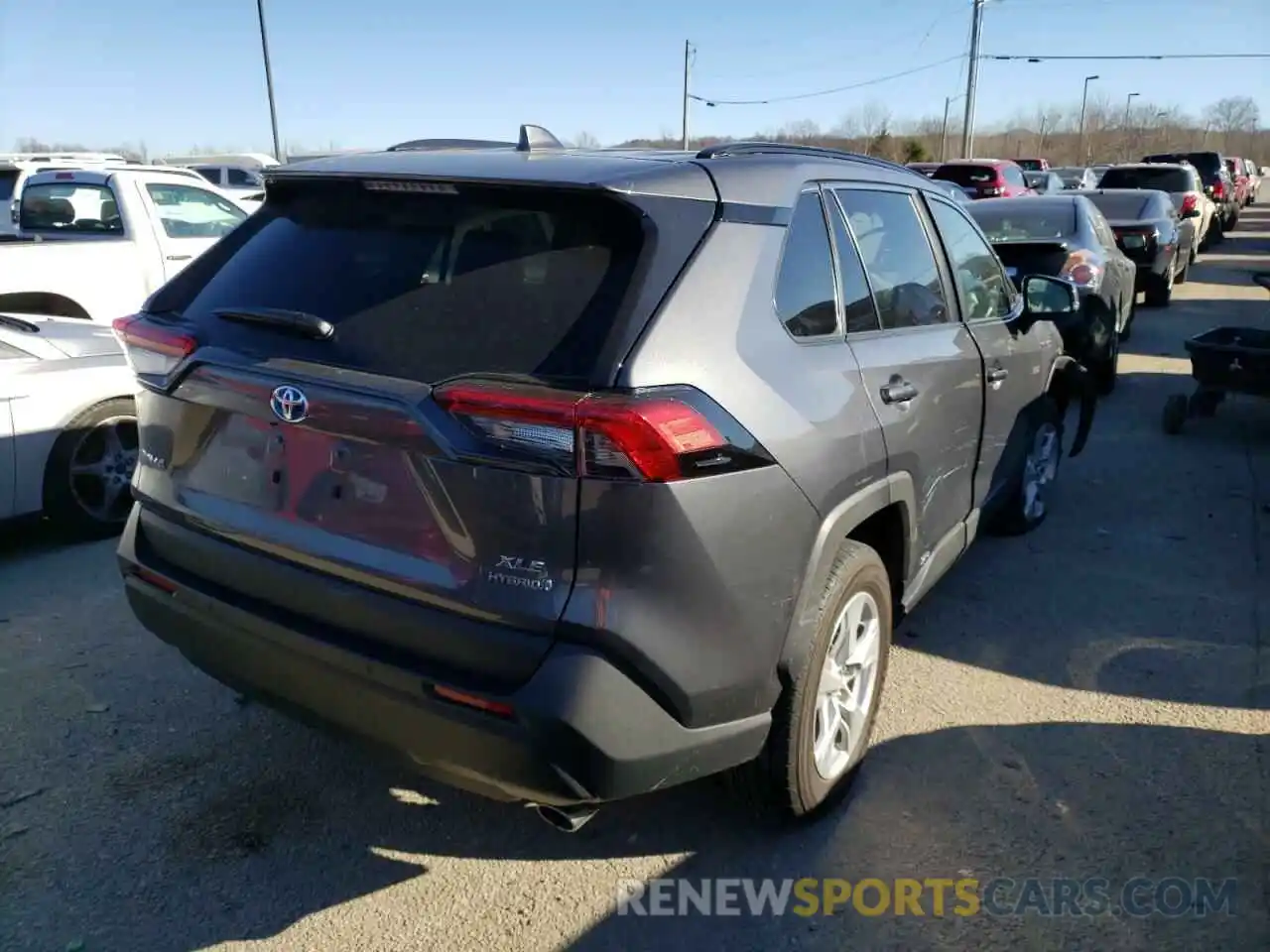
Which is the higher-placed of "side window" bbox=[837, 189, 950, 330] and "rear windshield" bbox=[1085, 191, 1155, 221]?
"side window" bbox=[837, 189, 950, 330]

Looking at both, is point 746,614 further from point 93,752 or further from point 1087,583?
point 1087,583

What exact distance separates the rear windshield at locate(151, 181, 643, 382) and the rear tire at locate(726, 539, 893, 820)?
1.05m

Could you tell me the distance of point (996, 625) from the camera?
14.4 ft

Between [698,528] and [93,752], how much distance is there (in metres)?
2.33

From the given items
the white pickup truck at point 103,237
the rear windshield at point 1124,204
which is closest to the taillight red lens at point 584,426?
the white pickup truck at point 103,237

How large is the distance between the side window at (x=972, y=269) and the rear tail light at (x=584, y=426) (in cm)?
219

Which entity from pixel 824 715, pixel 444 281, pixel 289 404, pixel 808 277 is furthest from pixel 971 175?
pixel 289 404

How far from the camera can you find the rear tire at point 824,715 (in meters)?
2.67

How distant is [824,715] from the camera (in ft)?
9.66

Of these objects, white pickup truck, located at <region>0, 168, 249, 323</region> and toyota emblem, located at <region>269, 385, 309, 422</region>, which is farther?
white pickup truck, located at <region>0, 168, 249, 323</region>

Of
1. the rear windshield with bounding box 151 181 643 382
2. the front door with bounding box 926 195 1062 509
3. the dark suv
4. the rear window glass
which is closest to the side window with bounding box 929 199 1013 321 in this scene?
the front door with bounding box 926 195 1062 509

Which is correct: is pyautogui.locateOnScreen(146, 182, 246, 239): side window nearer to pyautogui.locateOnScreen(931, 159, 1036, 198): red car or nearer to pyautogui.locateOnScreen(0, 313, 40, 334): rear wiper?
pyautogui.locateOnScreen(0, 313, 40, 334): rear wiper

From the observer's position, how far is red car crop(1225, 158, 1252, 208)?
1224 inches

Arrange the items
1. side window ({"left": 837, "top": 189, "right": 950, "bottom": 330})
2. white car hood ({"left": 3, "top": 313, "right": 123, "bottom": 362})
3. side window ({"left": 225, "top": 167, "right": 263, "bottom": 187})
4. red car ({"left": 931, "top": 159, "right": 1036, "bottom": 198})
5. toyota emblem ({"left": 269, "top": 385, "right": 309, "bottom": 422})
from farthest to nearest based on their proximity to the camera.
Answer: side window ({"left": 225, "top": 167, "right": 263, "bottom": 187}) → red car ({"left": 931, "top": 159, "right": 1036, "bottom": 198}) → white car hood ({"left": 3, "top": 313, "right": 123, "bottom": 362}) → side window ({"left": 837, "top": 189, "right": 950, "bottom": 330}) → toyota emblem ({"left": 269, "top": 385, "right": 309, "bottom": 422})
